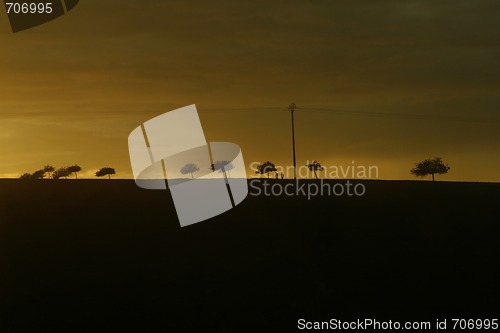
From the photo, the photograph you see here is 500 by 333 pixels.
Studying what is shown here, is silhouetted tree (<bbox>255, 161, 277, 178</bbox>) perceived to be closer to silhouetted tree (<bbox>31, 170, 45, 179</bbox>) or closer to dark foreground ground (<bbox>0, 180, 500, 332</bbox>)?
silhouetted tree (<bbox>31, 170, 45, 179</bbox>)

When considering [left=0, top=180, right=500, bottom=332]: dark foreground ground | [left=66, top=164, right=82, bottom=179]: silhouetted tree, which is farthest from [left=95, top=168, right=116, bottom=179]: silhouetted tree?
[left=0, top=180, right=500, bottom=332]: dark foreground ground

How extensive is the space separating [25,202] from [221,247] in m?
26.9

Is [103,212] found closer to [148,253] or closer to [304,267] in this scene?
[148,253]

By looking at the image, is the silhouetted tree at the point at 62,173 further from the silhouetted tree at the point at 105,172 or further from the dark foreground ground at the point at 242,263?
the dark foreground ground at the point at 242,263

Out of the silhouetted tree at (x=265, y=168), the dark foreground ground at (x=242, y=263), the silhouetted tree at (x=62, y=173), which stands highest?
the silhouetted tree at (x=265, y=168)

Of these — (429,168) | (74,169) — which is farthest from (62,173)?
(429,168)

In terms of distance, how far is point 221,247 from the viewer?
57.2 m

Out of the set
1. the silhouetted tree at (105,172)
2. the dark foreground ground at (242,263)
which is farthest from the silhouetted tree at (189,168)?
the dark foreground ground at (242,263)

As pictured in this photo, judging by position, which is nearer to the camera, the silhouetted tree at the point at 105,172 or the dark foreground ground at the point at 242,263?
the dark foreground ground at the point at 242,263

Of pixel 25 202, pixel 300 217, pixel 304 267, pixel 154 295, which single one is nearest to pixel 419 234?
pixel 300 217

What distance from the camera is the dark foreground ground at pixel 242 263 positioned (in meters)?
42.6

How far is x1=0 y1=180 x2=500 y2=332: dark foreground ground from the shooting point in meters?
42.6

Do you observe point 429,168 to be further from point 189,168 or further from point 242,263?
point 242,263

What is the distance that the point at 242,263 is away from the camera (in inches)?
2078
